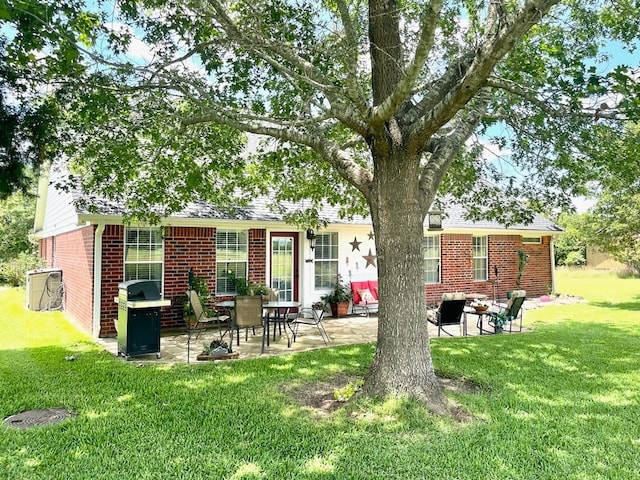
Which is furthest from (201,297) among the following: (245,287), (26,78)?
(26,78)

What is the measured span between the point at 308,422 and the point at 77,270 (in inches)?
375

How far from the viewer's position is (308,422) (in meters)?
4.67

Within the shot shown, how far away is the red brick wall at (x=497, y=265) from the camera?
15141 mm

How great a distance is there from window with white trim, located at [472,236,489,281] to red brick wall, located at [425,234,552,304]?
17cm

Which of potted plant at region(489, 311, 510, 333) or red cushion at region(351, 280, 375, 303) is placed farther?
red cushion at region(351, 280, 375, 303)

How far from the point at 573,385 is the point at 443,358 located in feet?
6.63

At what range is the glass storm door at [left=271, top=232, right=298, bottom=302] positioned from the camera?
39.9 feet

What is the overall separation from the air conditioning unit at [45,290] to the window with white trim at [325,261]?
27.5 feet

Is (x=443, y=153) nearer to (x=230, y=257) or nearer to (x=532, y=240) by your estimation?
(x=230, y=257)

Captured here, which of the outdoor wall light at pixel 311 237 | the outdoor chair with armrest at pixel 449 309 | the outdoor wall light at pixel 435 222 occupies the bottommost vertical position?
the outdoor chair with armrest at pixel 449 309

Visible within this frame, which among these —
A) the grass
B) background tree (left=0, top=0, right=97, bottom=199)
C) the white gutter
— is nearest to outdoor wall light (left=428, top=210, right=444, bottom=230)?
the grass

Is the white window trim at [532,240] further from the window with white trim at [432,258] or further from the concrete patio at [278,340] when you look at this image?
the concrete patio at [278,340]

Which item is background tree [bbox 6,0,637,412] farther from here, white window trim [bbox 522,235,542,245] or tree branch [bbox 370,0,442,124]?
white window trim [bbox 522,235,542,245]

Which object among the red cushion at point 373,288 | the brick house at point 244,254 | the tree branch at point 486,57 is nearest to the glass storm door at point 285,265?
the brick house at point 244,254
